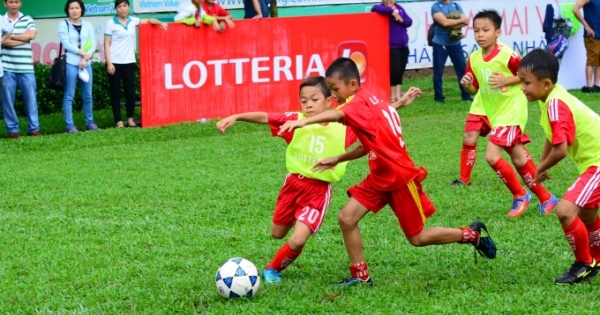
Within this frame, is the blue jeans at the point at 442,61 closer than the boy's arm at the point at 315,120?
No

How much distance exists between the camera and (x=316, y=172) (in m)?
6.50

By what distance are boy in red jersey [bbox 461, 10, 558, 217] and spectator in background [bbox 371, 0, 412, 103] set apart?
6893 millimetres

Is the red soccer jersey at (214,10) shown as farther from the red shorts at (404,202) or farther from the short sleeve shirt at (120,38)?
the red shorts at (404,202)

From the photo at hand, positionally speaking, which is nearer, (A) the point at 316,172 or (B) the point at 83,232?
(A) the point at 316,172

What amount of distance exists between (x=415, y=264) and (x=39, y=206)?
4080 mm

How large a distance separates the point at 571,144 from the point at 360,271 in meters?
1.56

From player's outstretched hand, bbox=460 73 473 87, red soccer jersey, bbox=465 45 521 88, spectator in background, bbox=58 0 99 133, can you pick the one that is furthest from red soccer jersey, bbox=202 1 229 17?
player's outstretched hand, bbox=460 73 473 87

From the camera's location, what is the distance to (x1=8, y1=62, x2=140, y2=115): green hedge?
15680mm

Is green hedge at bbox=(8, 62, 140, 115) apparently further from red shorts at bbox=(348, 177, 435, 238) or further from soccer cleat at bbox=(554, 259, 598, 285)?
soccer cleat at bbox=(554, 259, 598, 285)

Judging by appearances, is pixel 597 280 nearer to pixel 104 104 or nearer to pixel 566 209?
pixel 566 209

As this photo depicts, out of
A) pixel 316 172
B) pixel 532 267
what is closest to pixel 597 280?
pixel 532 267

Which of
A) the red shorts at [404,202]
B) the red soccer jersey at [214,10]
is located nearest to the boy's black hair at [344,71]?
the red shorts at [404,202]

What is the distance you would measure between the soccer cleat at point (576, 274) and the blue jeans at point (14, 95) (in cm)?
915

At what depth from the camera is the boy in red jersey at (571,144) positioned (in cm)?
605
